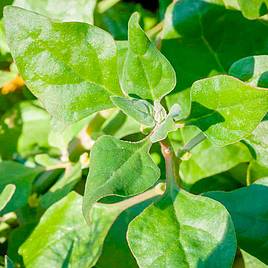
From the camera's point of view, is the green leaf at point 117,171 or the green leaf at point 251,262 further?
the green leaf at point 251,262

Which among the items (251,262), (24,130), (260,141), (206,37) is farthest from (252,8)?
(24,130)

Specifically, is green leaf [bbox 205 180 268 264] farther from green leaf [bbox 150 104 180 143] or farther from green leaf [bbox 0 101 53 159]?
green leaf [bbox 0 101 53 159]

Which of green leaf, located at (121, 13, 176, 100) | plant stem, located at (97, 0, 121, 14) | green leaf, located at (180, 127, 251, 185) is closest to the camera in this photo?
green leaf, located at (121, 13, 176, 100)

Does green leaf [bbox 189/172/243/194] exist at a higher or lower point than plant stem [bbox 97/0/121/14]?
lower

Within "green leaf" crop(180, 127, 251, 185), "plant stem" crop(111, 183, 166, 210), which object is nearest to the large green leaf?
"green leaf" crop(180, 127, 251, 185)

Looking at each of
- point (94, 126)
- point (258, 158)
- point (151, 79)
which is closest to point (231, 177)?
point (258, 158)

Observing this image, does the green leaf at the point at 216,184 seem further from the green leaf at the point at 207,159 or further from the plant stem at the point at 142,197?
the plant stem at the point at 142,197

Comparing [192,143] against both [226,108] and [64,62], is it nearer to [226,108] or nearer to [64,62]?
[226,108]

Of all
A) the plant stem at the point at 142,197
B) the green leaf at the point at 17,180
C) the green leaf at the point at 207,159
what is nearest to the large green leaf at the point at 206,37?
the green leaf at the point at 207,159
